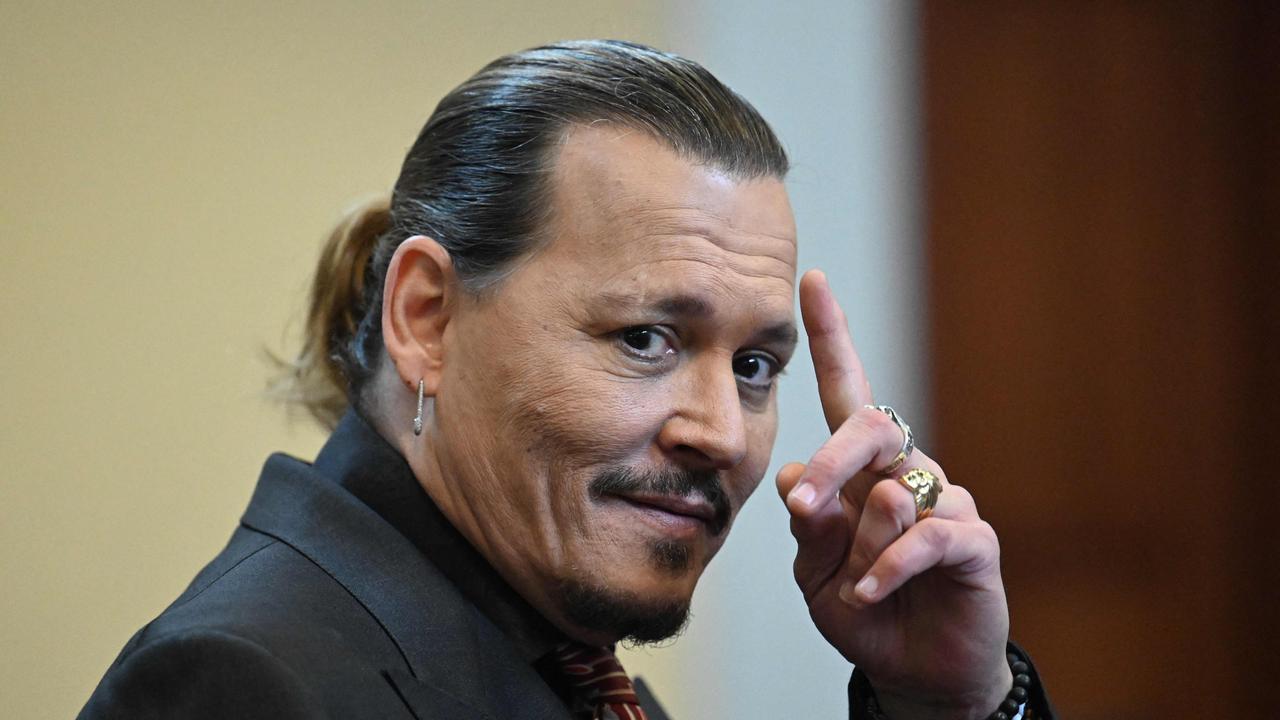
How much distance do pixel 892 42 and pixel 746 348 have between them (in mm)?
1991

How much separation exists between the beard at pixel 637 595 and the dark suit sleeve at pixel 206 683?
363 mm

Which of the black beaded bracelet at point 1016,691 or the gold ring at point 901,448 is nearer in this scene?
the gold ring at point 901,448

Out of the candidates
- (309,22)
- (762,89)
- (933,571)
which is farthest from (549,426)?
(762,89)

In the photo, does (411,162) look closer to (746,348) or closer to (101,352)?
(746,348)

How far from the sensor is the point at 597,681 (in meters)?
1.50

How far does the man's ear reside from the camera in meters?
1.49

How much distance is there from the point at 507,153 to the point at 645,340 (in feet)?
0.96

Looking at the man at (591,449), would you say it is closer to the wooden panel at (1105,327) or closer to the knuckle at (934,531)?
the knuckle at (934,531)

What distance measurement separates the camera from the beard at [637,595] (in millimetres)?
1394

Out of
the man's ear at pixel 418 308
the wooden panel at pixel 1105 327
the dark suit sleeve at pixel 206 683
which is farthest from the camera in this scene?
the wooden panel at pixel 1105 327

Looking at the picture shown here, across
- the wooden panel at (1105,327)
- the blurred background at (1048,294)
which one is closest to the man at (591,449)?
the blurred background at (1048,294)

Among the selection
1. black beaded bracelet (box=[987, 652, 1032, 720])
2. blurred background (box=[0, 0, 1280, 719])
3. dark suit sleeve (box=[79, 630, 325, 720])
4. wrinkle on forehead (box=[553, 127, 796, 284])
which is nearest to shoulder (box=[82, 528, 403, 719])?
dark suit sleeve (box=[79, 630, 325, 720])

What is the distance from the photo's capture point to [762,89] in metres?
3.14

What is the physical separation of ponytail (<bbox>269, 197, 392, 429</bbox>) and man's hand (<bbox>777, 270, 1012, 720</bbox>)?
586 mm
